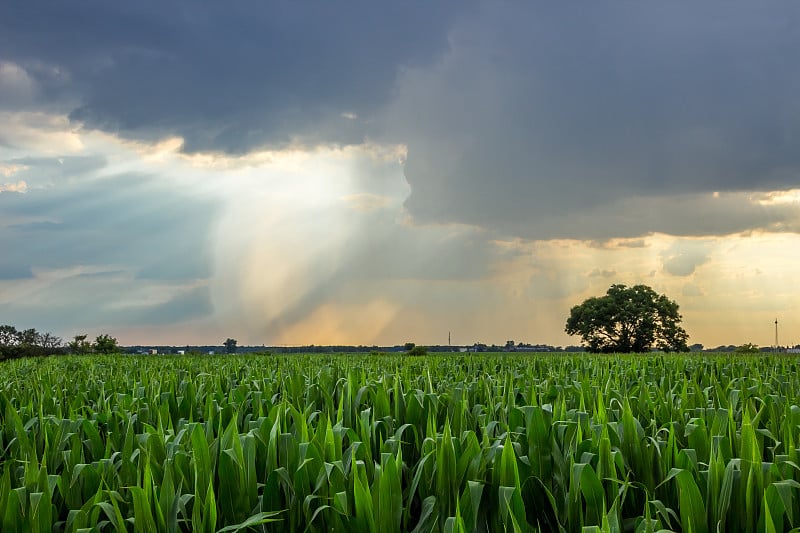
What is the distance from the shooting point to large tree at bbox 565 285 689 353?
8481cm

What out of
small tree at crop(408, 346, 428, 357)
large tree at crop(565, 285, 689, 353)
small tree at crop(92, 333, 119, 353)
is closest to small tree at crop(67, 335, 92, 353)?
small tree at crop(92, 333, 119, 353)

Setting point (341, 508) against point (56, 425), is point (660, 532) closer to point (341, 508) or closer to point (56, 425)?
point (341, 508)

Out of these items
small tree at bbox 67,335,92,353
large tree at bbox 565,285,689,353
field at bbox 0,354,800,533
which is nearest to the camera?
field at bbox 0,354,800,533

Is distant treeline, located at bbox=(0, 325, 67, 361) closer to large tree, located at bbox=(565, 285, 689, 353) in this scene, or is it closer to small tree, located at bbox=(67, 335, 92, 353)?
small tree, located at bbox=(67, 335, 92, 353)

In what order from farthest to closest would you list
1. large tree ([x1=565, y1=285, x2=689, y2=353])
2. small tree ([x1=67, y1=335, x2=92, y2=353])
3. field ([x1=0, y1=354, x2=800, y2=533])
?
large tree ([x1=565, y1=285, x2=689, y2=353]) → small tree ([x1=67, y1=335, x2=92, y2=353]) → field ([x1=0, y1=354, x2=800, y2=533])

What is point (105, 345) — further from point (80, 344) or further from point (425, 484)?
point (425, 484)

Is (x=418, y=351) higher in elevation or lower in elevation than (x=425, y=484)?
lower

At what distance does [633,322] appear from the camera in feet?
281

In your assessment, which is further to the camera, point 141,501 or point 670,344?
point 670,344

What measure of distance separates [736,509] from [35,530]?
3.95 metres

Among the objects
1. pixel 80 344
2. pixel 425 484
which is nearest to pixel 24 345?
pixel 80 344

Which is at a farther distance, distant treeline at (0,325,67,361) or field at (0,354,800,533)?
distant treeline at (0,325,67,361)

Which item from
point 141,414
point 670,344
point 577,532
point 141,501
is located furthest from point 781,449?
point 670,344

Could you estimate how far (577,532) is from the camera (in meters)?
3.52
